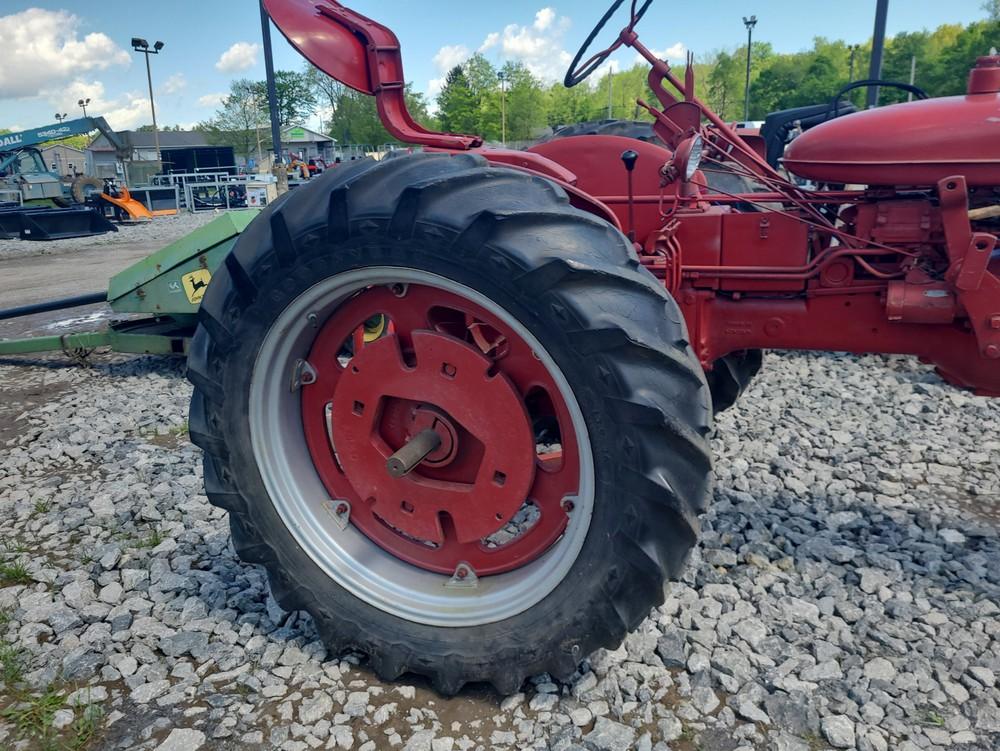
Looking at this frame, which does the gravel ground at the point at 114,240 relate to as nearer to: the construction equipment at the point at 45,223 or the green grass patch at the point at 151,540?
the construction equipment at the point at 45,223

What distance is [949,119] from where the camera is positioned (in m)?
2.23

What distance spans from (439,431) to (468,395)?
15 centimetres

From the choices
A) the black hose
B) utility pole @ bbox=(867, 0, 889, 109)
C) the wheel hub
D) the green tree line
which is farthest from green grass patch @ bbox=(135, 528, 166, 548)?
the green tree line

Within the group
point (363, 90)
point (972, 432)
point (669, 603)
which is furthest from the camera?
point (972, 432)

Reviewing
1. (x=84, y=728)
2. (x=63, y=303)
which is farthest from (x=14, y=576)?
(x=63, y=303)

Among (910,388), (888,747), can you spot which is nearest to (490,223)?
(888,747)

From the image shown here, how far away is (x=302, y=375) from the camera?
2295mm

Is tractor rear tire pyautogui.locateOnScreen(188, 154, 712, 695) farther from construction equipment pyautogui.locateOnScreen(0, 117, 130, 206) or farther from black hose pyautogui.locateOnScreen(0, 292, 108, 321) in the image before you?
construction equipment pyautogui.locateOnScreen(0, 117, 130, 206)

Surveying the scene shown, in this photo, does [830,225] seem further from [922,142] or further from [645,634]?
[645,634]

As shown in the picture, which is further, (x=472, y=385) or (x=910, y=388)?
(x=910, y=388)

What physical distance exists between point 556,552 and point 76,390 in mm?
4396

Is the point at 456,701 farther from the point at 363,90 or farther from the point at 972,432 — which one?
the point at 972,432

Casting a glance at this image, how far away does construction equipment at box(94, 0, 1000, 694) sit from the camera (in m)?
1.82

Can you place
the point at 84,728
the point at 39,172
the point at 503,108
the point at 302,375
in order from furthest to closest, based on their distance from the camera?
the point at 503,108 → the point at 39,172 → the point at 302,375 → the point at 84,728
